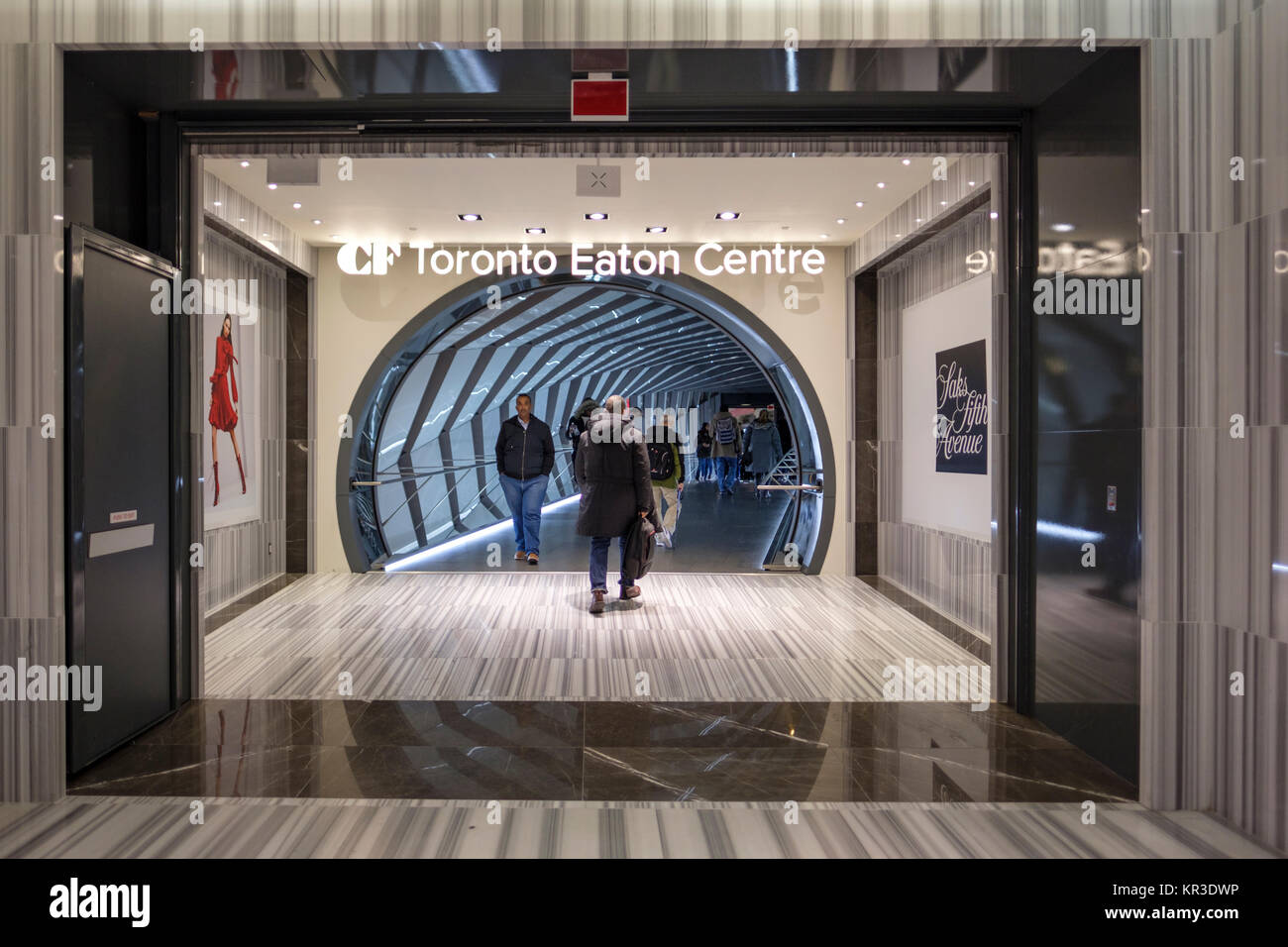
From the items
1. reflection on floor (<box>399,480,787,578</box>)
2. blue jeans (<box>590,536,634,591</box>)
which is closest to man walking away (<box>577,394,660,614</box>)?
blue jeans (<box>590,536,634,591</box>)

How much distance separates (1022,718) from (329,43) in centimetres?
415

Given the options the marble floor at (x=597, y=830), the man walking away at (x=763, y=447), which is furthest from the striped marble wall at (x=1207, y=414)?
the man walking away at (x=763, y=447)

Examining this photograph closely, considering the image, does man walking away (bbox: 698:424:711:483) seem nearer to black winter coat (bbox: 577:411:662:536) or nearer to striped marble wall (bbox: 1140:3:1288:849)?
black winter coat (bbox: 577:411:662:536)

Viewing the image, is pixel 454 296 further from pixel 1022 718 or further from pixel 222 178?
pixel 1022 718

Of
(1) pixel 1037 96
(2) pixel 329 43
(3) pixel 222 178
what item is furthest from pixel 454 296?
(1) pixel 1037 96

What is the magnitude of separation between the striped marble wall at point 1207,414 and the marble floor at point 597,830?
0.92ft

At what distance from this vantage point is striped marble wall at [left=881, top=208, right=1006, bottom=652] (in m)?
5.80

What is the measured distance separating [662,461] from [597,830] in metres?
5.92

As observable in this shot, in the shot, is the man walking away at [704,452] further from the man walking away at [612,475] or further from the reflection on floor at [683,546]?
the man walking away at [612,475]

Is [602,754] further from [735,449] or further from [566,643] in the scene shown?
[735,449]

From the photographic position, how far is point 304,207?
675cm

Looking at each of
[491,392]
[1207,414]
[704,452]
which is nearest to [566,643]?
[1207,414]

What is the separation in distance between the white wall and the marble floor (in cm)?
296

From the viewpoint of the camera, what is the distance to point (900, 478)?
764cm
